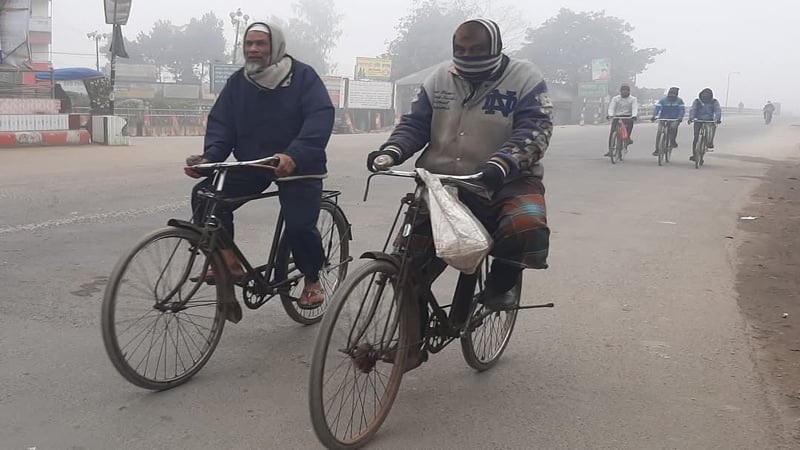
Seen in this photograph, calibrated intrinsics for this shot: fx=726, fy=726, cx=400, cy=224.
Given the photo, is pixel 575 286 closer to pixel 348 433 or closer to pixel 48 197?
pixel 348 433

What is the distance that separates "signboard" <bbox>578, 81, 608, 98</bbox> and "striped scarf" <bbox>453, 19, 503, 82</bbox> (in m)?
58.8

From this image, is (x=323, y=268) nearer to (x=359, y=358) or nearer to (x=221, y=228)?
(x=221, y=228)

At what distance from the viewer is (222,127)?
3809mm

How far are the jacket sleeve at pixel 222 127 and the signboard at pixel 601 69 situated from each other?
208 ft

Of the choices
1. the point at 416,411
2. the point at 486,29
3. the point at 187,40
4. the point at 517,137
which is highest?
the point at 187,40

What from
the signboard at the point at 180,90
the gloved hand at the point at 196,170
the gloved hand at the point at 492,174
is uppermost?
the signboard at the point at 180,90

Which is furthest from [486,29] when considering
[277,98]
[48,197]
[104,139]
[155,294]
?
[104,139]

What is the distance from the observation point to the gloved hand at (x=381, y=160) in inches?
122

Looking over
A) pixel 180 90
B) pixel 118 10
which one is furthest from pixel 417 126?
pixel 180 90

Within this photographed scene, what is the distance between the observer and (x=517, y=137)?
10.3ft

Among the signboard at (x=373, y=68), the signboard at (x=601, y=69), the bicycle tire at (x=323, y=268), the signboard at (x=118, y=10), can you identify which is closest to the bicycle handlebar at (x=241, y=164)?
the bicycle tire at (x=323, y=268)

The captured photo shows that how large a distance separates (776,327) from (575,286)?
141 centimetres

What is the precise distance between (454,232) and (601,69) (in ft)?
215

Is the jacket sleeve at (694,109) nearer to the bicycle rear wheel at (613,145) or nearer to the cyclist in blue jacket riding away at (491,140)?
the bicycle rear wheel at (613,145)
